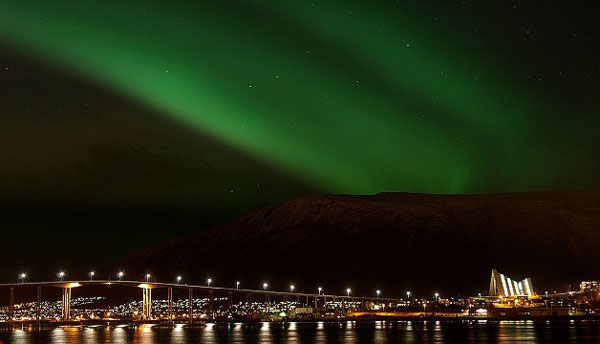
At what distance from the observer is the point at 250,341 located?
357 ft

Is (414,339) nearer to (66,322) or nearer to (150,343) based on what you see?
(150,343)

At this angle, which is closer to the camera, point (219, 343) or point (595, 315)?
point (219, 343)

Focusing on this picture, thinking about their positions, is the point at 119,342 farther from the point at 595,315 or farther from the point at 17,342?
the point at 595,315

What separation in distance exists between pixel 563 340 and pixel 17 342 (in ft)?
276

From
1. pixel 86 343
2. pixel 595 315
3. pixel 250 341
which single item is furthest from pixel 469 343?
pixel 595 315

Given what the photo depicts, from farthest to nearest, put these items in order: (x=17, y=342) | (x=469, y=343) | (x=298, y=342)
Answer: (x=17, y=342) → (x=298, y=342) → (x=469, y=343)

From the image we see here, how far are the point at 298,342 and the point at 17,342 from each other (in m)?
47.2

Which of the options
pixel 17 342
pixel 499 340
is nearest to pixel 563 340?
pixel 499 340

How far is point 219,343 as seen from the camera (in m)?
105

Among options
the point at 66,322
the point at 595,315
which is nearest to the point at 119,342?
the point at 66,322

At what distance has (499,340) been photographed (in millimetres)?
100000

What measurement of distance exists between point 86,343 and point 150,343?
10686mm

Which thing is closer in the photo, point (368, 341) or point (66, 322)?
point (368, 341)

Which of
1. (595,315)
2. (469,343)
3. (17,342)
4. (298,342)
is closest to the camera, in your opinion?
(469,343)
